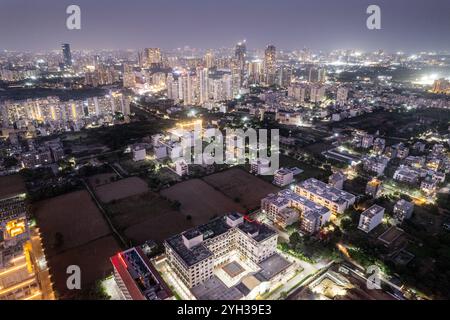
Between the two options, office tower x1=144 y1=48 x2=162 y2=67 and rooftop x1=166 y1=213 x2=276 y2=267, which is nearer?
rooftop x1=166 y1=213 x2=276 y2=267

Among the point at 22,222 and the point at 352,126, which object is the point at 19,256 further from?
the point at 352,126

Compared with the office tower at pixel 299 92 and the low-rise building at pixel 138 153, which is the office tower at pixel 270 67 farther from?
the low-rise building at pixel 138 153

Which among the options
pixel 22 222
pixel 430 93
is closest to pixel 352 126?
pixel 430 93

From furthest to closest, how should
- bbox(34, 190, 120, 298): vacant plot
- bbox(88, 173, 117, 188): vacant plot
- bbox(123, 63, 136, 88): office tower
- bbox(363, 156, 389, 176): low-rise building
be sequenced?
bbox(123, 63, 136, 88): office tower < bbox(363, 156, 389, 176): low-rise building < bbox(88, 173, 117, 188): vacant plot < bbox(34, 190, 120, 298): vacant plot

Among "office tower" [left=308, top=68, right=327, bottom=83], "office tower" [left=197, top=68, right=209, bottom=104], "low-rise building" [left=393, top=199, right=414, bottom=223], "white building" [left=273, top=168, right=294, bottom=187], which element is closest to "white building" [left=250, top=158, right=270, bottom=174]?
"white building" [left=273, top=168, right=294, bottom=187]

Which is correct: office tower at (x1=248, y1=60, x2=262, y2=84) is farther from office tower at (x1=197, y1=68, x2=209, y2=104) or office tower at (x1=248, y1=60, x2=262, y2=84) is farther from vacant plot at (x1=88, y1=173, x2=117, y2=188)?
vacant plot at (x1=88, y1=173, x2=117, y2=188)

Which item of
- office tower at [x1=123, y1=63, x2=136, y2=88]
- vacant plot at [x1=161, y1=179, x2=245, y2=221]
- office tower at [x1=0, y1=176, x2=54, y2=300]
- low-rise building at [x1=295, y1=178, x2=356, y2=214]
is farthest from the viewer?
office tower at [x1=123, y1=63, x2=136, y2=88]

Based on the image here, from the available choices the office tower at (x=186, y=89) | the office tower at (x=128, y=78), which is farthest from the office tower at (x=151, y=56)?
the office tower at (x=186, y=89)

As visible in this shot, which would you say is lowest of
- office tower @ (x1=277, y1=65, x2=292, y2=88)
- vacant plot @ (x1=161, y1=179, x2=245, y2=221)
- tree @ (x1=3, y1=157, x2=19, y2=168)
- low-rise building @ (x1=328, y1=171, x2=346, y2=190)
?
vacant plot @ (x1=161, y1=179, x2=245, y2=221)
